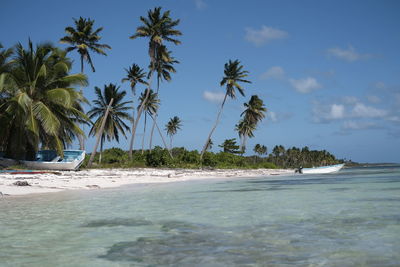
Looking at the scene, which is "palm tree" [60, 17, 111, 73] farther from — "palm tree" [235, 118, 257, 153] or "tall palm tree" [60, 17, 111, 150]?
"palm tree" [235, 118, 257, 153]

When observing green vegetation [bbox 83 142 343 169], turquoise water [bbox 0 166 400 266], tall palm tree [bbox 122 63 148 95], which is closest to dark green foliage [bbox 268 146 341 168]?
green vegetation [bbox 83 142 343 169]

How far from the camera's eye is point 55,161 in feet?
66.3

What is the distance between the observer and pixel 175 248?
12.5ft

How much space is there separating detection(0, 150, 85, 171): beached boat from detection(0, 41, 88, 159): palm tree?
24.5 inches

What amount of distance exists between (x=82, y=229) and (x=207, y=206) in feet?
10.2

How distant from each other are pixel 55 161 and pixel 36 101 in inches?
139

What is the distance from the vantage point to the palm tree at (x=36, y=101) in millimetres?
18344

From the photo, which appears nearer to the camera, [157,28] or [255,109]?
[157,28]

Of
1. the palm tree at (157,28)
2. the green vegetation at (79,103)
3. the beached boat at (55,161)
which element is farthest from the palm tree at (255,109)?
the beached boat at (55,161)

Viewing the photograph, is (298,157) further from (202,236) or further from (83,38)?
(202,236)

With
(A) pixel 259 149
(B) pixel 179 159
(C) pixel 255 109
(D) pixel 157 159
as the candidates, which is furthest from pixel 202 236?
(A) pixel 259 149

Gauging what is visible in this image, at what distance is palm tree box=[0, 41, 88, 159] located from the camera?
1834 cm

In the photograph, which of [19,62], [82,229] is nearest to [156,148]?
[19,62]

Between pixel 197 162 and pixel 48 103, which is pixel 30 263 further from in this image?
pixel 197 162
